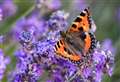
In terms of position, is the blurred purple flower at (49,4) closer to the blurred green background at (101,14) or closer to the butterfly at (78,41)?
→ the blurred green background at (101,14)

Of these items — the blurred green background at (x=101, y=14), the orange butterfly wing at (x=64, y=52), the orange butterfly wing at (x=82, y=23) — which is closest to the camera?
the orange butterfly wing at (x=64, y=52)

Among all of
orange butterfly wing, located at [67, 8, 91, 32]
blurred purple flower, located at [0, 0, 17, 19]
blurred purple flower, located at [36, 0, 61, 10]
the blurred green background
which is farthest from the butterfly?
blurred purple flower, located at [0, 0, 17, 19]

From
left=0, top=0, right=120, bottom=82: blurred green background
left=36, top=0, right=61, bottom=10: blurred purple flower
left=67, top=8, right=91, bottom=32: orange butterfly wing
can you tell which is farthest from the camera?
left=0, top=0, right=120, bottom=82: blurred green background

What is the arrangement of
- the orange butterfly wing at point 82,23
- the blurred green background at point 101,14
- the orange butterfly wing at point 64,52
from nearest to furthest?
the orange butterfly wing at point 64,52, the orange butterfly wing at point 82,23, the blurred green background at point 101,14

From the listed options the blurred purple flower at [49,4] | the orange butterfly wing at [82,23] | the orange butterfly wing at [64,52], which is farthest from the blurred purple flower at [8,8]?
the orange butterfly wing at [64,52]

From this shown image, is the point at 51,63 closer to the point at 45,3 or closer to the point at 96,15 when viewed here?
the point at 45,3

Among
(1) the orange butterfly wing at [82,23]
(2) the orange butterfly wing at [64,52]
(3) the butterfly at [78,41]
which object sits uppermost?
(1) the orange butterfly wing at [82,23]

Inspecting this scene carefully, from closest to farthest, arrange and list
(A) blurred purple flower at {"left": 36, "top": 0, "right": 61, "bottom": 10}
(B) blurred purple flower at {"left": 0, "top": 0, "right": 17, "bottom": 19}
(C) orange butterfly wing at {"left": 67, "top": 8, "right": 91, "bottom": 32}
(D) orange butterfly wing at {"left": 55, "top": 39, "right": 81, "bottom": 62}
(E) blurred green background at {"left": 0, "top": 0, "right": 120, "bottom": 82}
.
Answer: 1. (D) orange butterfly wing at {"left": 55, "top": 39, "right": 81, "bottom": 62}
2. (C) orange butterfly wing at {"left": 67, "top": 8, "right": 91, "bottom": 32}
3. (A) blurred purple flower at {"left": 36, "top": 0, "right": 61, "bottom": 10}
4. (B) blurred purple flower at {"left": 0, "top": 0, "right": 17, "bottom": 19}
5. (E) blurred green background at {"left": 0, "top": 0, "right": 120, "bottom": 82}

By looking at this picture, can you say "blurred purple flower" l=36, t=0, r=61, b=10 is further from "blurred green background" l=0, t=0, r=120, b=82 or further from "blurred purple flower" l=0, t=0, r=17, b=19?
"blurred purple flower" l=0, t=0, r=17, b=19

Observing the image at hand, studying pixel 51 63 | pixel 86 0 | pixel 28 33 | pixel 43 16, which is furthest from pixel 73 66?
pixel 86 0

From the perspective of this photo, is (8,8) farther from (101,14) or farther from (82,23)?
(82,23)
